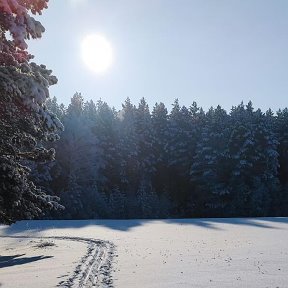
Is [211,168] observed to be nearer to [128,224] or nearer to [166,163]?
[166,163]

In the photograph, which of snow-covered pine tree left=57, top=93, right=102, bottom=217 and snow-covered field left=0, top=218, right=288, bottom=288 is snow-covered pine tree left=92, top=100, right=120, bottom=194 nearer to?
snow-covered pine tree left=57, top=93, right=102, bottom=217

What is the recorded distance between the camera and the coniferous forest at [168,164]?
50.3 meters

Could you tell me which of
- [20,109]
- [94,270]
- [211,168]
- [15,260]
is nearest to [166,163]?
[211,168]

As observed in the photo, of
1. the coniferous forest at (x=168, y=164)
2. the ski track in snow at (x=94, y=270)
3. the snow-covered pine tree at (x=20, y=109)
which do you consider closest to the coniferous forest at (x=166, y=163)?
the coniferous forest at (x=168, y=164)

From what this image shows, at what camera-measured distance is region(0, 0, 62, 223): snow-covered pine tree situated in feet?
32.6

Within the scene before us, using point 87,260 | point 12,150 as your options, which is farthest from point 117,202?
point 12,150

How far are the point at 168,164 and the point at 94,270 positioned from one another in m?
A: 46.3

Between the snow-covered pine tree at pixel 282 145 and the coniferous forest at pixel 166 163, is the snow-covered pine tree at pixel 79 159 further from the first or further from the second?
the snow-covered pine tree at pixel 282 145

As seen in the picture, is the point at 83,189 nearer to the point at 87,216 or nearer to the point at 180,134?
the point at 87,216

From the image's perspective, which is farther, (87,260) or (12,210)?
(87,260)

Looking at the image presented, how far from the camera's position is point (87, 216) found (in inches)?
1932

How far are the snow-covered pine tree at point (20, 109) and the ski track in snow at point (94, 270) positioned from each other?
2274 millimetres

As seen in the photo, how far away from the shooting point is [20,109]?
1127 cm

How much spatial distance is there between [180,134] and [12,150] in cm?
4832
